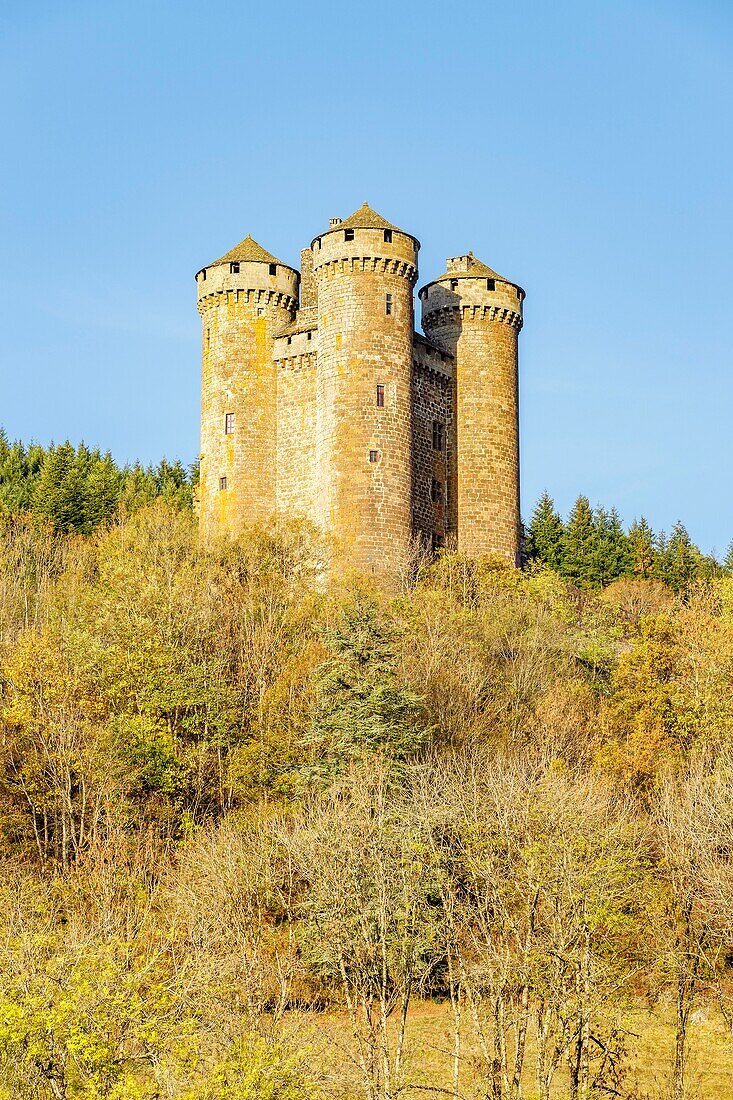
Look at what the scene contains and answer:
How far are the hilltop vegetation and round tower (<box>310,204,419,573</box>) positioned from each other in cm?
169

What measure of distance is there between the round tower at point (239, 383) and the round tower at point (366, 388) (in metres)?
3.28

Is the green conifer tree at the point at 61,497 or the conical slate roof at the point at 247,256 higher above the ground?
the conical slate roof at the point at 247,256

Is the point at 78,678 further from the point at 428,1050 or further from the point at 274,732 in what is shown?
the point at 428,1050

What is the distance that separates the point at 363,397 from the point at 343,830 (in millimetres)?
25136

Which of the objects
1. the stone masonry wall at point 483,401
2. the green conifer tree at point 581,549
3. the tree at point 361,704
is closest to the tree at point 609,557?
the green conifer tree at point 581,549

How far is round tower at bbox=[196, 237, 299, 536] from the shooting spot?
52125mm

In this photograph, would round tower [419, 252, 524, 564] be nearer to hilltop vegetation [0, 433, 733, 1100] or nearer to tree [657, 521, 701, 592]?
hilltop vegetation [0, 433, 733, 1100]

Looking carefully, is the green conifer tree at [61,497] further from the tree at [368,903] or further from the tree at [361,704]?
the tree at [368,903]

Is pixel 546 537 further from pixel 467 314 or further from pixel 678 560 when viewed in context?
pixel 467 314

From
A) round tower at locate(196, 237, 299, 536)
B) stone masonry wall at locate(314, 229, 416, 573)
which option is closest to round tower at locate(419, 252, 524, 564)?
stone masonry wall at locate(314, 229, 416, 573)

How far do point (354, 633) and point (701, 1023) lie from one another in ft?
37.3

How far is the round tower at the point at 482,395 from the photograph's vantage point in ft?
174

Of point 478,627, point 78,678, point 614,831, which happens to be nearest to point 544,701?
point 478,627

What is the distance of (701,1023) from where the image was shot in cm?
2961
